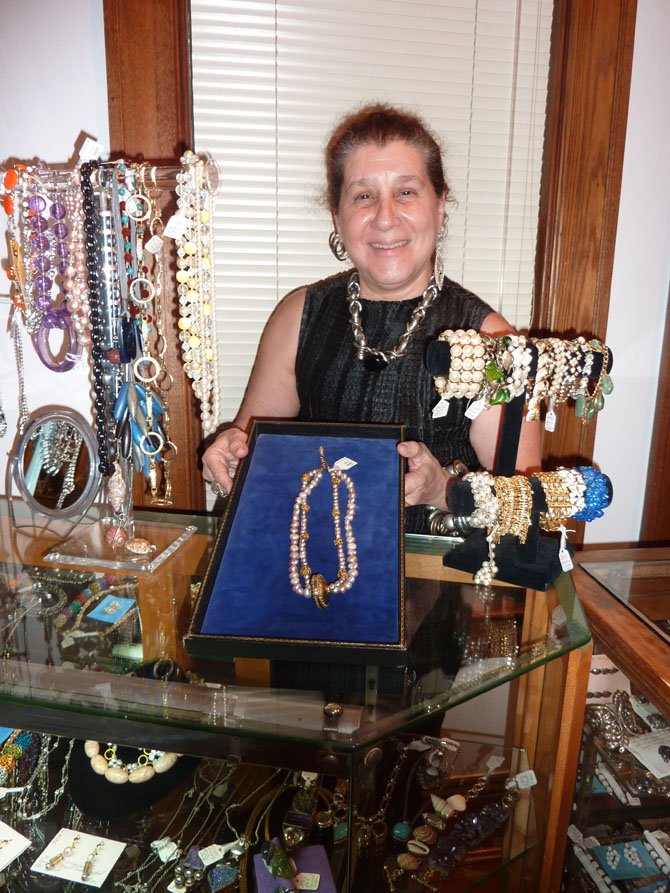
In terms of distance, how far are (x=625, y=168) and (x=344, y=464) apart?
5.01 feet

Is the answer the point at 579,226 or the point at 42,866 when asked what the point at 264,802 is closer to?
the point at 42,866

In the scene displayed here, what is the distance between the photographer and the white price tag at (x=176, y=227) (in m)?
1.35

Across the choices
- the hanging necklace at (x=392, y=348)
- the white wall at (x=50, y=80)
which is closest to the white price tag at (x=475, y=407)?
the hanging necklace at (x=392, y=348)

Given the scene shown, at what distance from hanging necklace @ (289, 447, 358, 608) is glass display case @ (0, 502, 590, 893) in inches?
5.2

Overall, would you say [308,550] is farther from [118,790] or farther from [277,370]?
[277,370]

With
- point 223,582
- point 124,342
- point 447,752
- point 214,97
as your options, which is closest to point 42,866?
point 223,582

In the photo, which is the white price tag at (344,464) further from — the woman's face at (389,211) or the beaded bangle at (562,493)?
the woman's face at (389,211)

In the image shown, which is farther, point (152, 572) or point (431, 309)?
point (431, 309)

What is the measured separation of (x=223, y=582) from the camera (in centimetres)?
116

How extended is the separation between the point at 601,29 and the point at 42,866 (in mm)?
2570

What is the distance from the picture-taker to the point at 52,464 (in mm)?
1581

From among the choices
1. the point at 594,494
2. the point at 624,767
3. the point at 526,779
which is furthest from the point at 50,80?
the point at 624,767

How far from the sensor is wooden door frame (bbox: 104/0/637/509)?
197cm

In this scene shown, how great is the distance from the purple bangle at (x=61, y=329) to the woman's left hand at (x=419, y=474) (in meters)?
0.74
